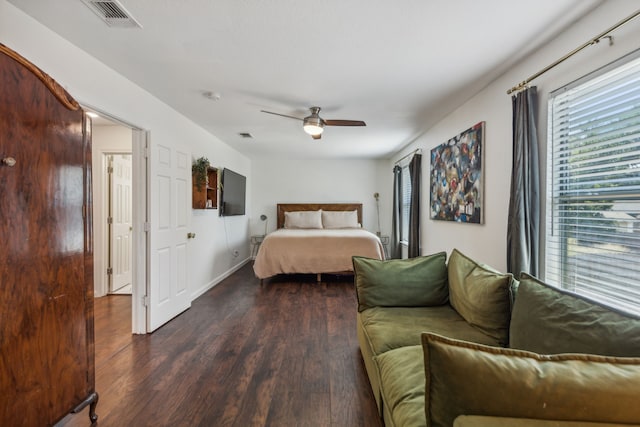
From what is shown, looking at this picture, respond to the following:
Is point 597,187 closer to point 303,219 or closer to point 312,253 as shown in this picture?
point 312,253

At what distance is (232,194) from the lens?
5.13 metres

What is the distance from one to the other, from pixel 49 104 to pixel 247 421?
1.95 metres

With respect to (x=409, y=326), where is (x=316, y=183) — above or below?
above

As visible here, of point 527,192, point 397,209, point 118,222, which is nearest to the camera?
point 527,192

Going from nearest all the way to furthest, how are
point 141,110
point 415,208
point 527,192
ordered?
1. point 527,192
2. point 141,110
3. point 415,208

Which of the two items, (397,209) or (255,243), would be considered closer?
(397,209)

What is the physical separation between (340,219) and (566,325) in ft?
17.0

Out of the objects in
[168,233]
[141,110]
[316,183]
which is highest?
[141,110]

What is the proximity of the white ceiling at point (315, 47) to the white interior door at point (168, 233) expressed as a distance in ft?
2.18

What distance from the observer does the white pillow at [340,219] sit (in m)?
6.23

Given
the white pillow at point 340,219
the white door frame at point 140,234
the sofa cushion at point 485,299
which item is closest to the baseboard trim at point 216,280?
the white door frame at point 140,234

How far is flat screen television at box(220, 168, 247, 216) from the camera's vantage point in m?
4.73

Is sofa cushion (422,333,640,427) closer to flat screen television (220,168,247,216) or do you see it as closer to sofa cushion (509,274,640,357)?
sofa cushion (509,274,640,357)

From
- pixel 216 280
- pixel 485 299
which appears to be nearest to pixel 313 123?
pixel 485 299
